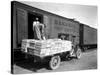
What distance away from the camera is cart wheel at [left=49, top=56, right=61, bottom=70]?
3.13 metres

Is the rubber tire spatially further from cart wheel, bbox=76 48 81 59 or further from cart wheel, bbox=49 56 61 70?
cart wheel, bbox=49 56 61 70

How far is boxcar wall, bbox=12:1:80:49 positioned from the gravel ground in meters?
0.35

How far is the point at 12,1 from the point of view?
2881mm

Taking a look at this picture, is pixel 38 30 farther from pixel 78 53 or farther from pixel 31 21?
pixel 78 53

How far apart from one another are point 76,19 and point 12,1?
133 centimetres

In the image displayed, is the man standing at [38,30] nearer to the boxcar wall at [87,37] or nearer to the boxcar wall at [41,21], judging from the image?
the boxcar wall at [41,21]

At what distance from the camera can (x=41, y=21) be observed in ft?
10.2

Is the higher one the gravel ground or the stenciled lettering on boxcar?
the stenciled lettering on boxcar

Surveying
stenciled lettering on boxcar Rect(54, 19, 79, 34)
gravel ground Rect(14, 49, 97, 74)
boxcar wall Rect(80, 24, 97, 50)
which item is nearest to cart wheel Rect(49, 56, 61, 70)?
gravel ground Rect(14, 49, 97, 74)

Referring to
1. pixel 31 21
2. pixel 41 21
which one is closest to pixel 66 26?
pixel 41 21

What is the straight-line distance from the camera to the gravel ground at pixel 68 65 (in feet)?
9.77

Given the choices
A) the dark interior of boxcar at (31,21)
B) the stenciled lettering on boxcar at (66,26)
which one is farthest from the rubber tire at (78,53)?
the dark interior of boxcar at (31,21)

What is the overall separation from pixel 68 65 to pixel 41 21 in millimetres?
1006

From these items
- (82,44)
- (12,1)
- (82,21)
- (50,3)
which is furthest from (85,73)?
(12,1)
